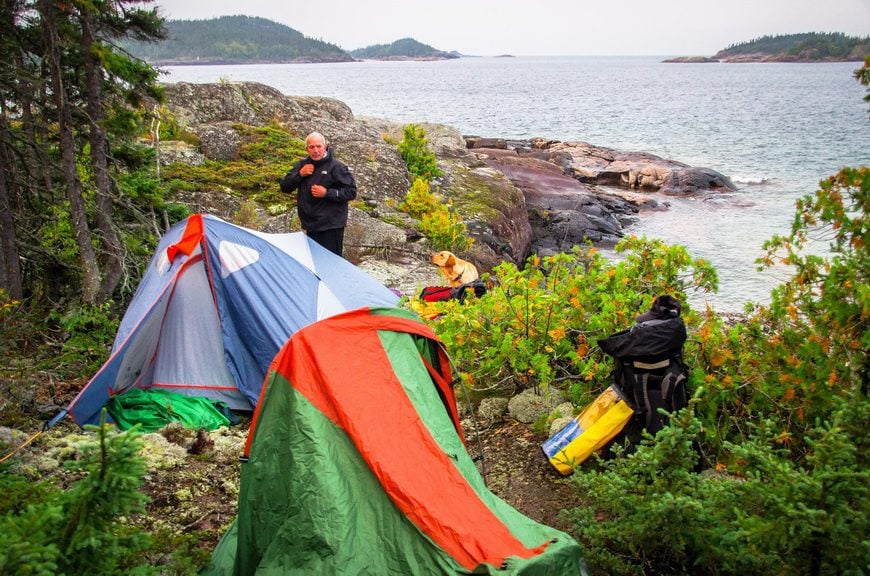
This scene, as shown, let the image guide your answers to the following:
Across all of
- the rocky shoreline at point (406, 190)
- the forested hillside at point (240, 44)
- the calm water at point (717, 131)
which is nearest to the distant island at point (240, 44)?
the forested hillside at point (240, 44)

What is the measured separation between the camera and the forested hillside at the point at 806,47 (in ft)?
483

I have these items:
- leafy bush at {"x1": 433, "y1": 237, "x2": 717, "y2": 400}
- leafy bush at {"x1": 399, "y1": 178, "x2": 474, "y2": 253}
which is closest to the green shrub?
leafy bush at {"x1": 399, "y1": 178, "x2": 474, "y2": 253}

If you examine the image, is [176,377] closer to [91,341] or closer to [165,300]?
[165,300]

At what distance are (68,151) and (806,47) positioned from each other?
19205 centimetres

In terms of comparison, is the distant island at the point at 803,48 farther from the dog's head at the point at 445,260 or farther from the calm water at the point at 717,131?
the dog's head at the point at 445,260

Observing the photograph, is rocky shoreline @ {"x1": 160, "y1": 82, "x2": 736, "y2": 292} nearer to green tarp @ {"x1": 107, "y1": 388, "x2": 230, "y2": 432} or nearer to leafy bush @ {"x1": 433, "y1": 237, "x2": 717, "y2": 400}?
leafy bush @ {"x1": 433, "y1": 237, "x2": 717, "y2": 400}

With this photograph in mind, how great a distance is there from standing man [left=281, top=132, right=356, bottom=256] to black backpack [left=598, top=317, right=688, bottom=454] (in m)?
4.49

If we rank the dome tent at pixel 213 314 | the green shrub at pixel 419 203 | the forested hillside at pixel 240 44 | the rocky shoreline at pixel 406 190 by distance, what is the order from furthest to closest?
1. the forested hillside at pixel 240 44
2. the green shrub at pixel 419 203
3. the rocky shoreline at pixel 406 190
4. the dome tent at pixel 213 314

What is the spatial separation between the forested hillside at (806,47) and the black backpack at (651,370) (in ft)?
507

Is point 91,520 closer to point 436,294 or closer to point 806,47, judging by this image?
point 436,294

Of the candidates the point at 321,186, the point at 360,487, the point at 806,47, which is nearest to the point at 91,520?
the point at 360,487

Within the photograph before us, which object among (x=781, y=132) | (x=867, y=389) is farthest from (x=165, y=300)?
(x=781, y=132)

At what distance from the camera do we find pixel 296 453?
11.4ft

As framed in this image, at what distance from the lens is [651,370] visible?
4496 mm
